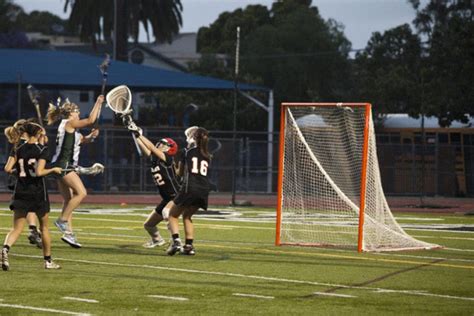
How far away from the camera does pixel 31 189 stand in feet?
44.7

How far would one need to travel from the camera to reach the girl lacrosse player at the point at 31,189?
13.5 m

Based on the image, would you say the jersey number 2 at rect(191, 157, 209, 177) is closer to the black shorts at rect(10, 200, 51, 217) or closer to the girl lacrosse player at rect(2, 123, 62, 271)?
the girl lacrosse player at rect(2, 123, 62, 271)

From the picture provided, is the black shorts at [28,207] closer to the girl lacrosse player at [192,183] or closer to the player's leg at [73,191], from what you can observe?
the girl lacrosse player at [192,183]

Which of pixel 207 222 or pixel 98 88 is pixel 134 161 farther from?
pixel 207 222

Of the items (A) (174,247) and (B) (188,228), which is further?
(B) (188,228)

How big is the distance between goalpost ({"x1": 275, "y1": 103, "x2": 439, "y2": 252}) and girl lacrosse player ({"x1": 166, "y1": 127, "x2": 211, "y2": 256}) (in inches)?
92.5

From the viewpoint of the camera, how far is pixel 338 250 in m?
17.0

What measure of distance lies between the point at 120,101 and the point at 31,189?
2.51 m

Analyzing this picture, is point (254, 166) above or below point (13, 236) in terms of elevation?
above

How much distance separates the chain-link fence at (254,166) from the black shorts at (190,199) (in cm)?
1961

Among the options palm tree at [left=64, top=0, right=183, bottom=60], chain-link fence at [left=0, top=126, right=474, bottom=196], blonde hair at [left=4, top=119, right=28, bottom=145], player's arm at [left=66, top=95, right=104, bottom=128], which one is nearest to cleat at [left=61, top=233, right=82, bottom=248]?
player's arm at [left=66, top=95, right=104, bottom=128]

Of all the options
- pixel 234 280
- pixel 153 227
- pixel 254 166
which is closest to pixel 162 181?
pixel 153 227

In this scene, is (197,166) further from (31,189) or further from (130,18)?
(130,18)

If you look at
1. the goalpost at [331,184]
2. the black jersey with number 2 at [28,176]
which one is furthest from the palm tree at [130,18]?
the black jersey with number 2 at [28,176]
